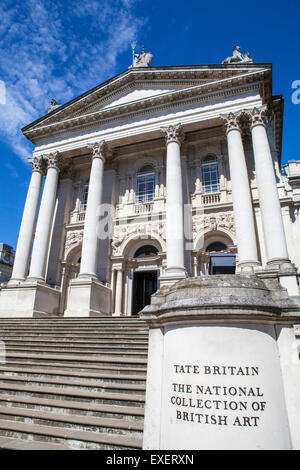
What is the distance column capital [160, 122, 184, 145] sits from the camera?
54.5 ft

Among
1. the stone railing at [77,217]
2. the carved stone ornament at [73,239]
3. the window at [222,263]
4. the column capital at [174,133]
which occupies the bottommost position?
the window at [222,263]

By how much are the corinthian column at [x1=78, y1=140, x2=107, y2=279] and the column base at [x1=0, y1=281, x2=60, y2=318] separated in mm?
2518

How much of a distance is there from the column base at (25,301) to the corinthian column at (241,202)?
1056 cm

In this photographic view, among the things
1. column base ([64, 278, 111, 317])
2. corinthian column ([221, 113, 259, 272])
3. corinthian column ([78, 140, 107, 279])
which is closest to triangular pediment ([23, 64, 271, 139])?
corinthian column ([221, 113, 259, 272])

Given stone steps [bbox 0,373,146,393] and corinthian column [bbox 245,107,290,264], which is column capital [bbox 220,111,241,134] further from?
stone steps [bbox 0,373,146,393]

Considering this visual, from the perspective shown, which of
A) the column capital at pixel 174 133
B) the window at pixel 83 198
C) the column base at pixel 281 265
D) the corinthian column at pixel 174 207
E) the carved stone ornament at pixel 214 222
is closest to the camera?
the column base at pixel 281 265

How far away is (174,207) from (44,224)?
8.02m

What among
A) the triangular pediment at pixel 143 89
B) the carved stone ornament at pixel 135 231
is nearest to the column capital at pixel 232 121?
the triangular pediment at pixel 143 89

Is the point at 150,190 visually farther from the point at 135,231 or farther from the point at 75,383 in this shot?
the point at 75,383

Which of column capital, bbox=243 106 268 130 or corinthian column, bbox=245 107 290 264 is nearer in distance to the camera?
corinthian column, bbox=245 107 290 264

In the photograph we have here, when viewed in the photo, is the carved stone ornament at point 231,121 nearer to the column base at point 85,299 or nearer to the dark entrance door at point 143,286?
the dark entrance door at point 143,286

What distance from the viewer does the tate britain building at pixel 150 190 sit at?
14594mm
